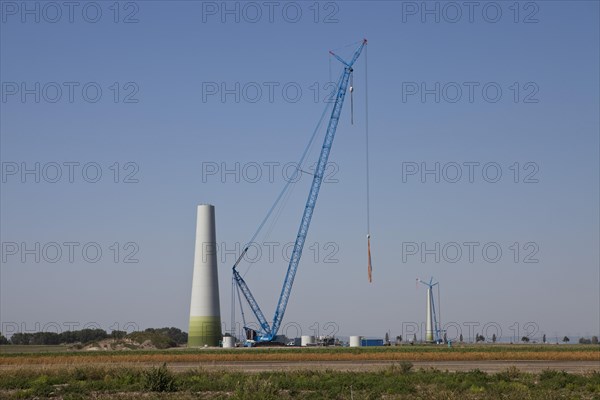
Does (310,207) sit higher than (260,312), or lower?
higher

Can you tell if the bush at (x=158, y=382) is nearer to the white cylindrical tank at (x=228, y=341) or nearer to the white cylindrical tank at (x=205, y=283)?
the white cylindrical tank at (x=205, y=283)

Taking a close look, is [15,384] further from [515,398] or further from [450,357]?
[450,357]

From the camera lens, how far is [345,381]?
45.6 m

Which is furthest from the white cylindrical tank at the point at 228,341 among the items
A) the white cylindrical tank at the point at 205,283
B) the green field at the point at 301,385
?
the green field at the point at 301,385

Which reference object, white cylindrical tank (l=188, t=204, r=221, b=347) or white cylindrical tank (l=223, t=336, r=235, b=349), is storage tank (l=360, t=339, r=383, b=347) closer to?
white cylindrical tank (l=223, t=336, r=235, b=349)

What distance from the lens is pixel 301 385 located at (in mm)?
44344

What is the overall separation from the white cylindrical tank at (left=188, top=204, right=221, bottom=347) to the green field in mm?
82858

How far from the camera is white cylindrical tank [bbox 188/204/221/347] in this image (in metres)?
135

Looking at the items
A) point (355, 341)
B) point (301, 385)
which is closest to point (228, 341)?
Result: point (355, 341)

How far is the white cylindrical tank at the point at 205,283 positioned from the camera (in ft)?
442

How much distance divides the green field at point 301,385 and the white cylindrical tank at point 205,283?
8286 centimetres

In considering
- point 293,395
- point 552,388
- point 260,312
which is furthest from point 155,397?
point 260,312

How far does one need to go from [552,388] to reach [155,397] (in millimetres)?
21053

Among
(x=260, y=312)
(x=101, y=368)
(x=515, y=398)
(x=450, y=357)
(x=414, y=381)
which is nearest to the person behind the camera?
(x=515, y=398)
